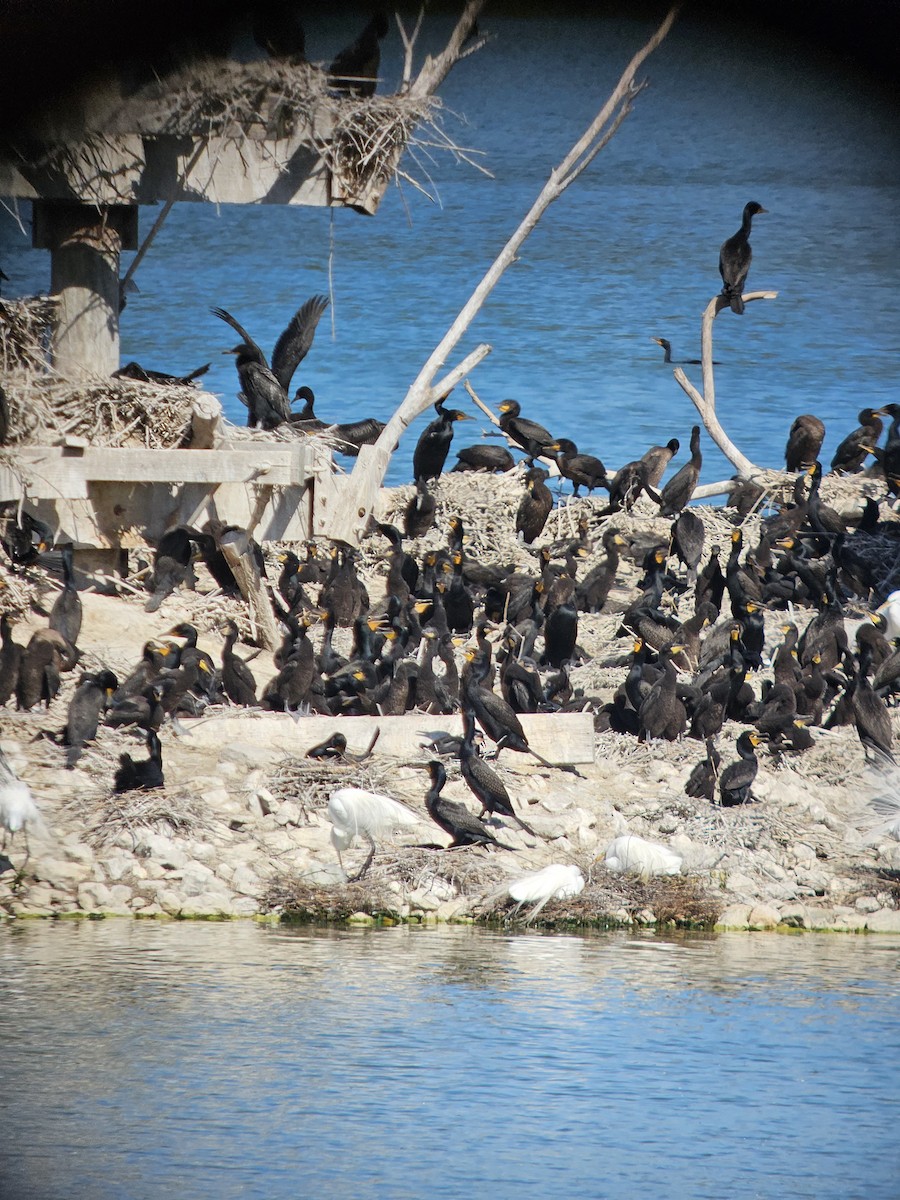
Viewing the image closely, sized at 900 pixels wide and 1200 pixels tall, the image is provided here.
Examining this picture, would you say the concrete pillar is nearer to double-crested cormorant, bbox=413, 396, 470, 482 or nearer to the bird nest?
→ the bird nest

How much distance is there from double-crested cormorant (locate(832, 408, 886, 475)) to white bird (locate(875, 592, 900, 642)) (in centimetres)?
414

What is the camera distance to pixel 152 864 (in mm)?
8094

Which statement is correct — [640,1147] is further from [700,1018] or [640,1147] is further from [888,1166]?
[700,1018]

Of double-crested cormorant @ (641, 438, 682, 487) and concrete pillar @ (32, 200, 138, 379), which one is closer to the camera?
concrete pillar @ (32, 200, 138, 379)

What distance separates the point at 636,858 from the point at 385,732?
1.70 m

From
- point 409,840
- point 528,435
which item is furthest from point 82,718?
point 528,435

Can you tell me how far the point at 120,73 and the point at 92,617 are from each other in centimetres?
382

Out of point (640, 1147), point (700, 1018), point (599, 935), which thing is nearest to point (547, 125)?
point (599, 935)

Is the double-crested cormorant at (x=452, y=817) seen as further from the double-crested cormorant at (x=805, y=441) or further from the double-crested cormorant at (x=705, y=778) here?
the double-crested cormorant at (x=805, y=441)

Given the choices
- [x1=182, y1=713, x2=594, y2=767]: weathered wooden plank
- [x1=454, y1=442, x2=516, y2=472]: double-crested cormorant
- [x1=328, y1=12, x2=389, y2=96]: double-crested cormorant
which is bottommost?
[x1=182, y1=713, x2=594, y2=767]: weathered wooden plank

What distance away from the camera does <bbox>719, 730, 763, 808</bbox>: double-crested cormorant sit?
9.12 metres

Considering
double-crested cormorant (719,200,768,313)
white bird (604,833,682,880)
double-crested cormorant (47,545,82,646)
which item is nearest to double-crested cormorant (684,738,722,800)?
white bird (604,833,682,880)

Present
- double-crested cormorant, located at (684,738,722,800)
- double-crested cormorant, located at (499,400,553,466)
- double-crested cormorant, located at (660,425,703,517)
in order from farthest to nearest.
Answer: double-crested cormorant, located at (499,400,553,466)
double-crested cormorant, located at (660,425,703,517)
double-crested cormorant, located at (684,738,722,800)

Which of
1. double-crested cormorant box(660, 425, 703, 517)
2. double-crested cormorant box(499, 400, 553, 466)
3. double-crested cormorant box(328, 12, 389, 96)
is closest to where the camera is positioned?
double-crested cormorant box(328, 12, 389, 96)
